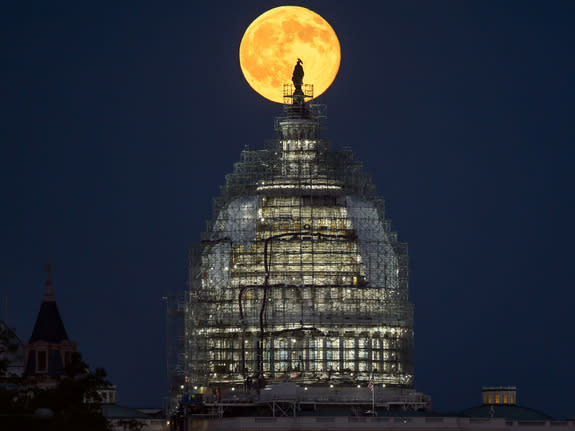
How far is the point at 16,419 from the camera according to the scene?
138 meters

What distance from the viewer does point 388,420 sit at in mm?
181625

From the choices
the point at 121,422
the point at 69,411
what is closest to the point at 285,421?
the point at 121,422

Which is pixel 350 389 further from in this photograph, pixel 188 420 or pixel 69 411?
pixel 69 411

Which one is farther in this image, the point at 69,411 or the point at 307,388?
the point at 307,388

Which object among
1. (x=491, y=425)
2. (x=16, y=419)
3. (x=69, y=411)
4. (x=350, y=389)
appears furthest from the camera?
(x=350, y=389)

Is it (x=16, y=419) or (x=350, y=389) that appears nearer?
(x=16, y=419)

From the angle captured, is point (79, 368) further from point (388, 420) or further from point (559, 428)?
point (559, 428)

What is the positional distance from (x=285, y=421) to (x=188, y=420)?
12.7m

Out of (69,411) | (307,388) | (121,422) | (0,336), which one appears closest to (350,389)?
(307,388)

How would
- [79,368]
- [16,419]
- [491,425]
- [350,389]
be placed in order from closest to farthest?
[16,419] < [79,368] < [491,425] < [350,389]

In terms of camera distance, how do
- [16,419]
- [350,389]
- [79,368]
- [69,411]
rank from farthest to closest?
[350,389] < [79,368] < [69,411] < [16,419]

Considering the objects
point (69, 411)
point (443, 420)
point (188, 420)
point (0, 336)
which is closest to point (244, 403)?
point (188, 420)

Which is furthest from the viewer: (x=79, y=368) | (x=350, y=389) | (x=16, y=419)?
(x=350, y=389)

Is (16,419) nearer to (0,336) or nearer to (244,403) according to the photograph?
(0,336)
